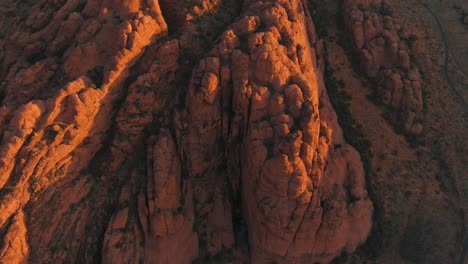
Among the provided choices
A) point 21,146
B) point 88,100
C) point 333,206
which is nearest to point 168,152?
point 88,100

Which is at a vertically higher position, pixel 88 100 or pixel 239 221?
pixel 88 100

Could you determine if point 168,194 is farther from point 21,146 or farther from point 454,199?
point 454,199

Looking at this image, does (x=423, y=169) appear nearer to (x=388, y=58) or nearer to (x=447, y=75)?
(x=388, y=58)

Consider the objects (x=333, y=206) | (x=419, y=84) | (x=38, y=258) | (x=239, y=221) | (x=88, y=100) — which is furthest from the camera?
(x=419, y=84)

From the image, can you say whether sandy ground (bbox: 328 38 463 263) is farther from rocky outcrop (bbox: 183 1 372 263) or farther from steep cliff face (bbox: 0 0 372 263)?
Result: rocky outcrop (bbox: 183 1 372 263)

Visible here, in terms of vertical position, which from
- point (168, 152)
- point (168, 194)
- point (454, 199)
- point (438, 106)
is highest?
point (168, 152)

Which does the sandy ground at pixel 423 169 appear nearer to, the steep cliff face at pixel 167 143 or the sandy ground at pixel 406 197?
the sandy ground at pixel 406 197

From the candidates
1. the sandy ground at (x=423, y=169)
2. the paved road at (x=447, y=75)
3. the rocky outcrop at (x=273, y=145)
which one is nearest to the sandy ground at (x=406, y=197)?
the sandy ground at (x=423, y=169)
